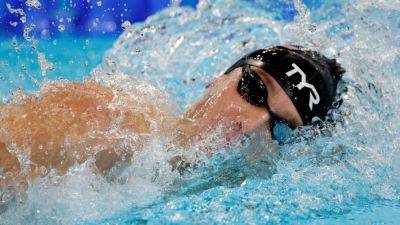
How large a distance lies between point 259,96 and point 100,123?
1.78 feet

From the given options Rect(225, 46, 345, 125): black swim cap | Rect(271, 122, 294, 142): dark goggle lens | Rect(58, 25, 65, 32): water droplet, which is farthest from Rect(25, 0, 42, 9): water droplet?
Rect(271, 122, 294, 142): dark goggle lens

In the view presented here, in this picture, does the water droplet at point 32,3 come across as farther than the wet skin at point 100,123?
Yes

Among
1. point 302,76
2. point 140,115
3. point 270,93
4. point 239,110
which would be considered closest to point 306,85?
point 302,76

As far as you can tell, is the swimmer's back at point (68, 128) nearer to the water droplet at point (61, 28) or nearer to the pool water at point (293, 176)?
the pool water at point (293, 176)

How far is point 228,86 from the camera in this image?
1.80m

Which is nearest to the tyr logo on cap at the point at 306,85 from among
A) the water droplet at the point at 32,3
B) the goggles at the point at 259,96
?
the goggles at the point at 259,96

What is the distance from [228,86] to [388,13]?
114 centimetres

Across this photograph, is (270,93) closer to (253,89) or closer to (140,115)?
(253,89)

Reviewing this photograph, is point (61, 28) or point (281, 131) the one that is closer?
point (281, 131)

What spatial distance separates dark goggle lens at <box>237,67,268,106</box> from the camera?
5.65ft

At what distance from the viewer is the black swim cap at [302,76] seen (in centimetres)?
176

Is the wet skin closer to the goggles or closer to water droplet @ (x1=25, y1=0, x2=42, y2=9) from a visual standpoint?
the goggles

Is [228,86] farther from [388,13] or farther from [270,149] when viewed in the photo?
[388,13]

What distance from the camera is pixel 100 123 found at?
1549 mm
